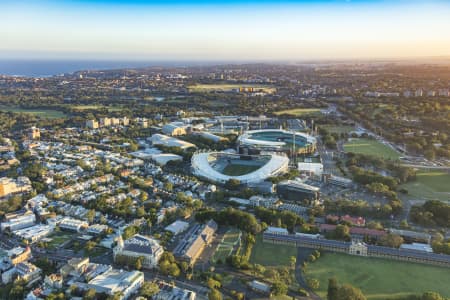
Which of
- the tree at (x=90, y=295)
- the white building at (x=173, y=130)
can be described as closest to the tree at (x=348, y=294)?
the tree at (x=90, y=295)

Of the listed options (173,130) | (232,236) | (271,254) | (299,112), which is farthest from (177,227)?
(299,112)

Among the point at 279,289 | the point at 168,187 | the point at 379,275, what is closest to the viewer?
the point at 279,289

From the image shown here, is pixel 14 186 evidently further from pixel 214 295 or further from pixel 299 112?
pixel 299 112

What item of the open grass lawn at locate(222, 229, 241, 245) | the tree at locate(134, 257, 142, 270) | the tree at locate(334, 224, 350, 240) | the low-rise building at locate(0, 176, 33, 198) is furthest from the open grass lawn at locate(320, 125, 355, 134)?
the tree at locate(134, 257, 142, 270)

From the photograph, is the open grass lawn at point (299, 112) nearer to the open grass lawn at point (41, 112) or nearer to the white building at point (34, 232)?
the open grass lawn at point (41, 112)

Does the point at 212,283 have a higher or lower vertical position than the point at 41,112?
lower

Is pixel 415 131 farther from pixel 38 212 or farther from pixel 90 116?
pixel 90 116

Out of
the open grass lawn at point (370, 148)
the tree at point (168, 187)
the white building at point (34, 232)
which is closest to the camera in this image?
the white building at point (34, 232)
